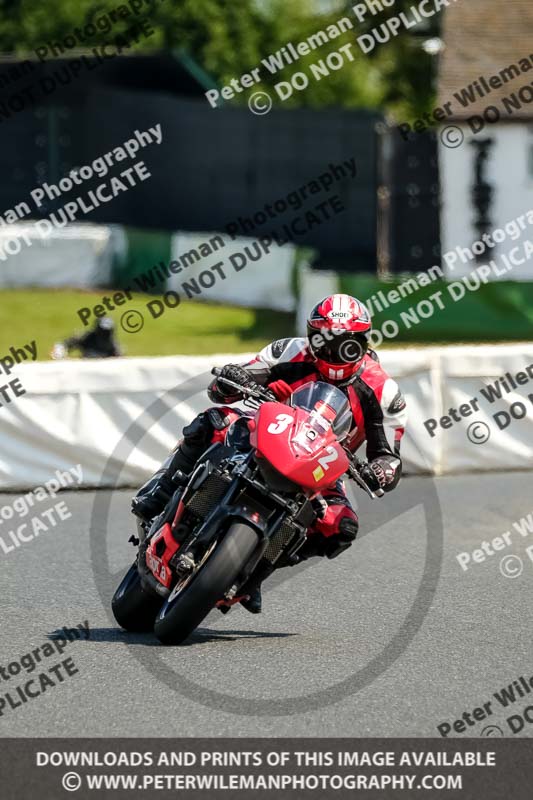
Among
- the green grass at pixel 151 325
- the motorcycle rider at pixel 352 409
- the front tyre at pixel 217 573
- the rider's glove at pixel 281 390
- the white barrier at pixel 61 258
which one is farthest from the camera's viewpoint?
the white barrier at pixel 61 258

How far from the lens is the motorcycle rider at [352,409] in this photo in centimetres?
683

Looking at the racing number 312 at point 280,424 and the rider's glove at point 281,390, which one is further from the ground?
the racing number 312 at point 280,424

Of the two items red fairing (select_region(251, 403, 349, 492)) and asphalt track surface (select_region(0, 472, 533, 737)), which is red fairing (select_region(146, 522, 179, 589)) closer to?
asphalt track surface (select_region(0, 472, 533, 737))

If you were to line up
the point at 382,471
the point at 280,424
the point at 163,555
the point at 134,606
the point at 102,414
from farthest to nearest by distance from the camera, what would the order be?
1. the point at 102,414
2. the point at 134,606
3. the point at 382,471
4. the point at 163,555
5. the point at 280,424

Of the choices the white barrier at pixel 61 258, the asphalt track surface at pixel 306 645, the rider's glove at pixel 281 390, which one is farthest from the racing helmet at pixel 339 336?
the white barrier at pixel 61 258

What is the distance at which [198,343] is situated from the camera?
22891 millimetres

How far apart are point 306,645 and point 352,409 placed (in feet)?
3.72

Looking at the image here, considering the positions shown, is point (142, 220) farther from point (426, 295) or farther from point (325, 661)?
point (325, 661)

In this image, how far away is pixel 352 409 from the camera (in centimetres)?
710

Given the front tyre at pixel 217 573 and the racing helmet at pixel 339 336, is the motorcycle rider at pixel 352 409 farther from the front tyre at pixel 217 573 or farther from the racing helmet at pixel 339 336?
the front tyre at pixel 217 573

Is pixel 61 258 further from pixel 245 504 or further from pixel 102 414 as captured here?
pixel 245 504

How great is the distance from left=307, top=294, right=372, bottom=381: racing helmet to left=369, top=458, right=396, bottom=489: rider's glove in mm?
458

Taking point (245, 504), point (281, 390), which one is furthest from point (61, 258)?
point (245, 504)
